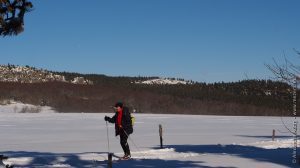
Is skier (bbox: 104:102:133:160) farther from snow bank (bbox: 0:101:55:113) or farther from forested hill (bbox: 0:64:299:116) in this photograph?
forested hill (bbox: 0:64:299:116)

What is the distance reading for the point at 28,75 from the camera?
371ft

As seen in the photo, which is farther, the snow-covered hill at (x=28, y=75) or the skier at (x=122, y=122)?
the snow-covered hill at (x=28, y=75)

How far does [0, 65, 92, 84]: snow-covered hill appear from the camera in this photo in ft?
361

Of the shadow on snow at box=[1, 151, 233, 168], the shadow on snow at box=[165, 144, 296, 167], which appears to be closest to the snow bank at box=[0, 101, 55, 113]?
the shadow on snow at box=[165, 144, 296, 167]

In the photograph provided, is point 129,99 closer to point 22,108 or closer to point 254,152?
point 22,108

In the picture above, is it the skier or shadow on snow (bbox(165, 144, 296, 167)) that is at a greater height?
the skier

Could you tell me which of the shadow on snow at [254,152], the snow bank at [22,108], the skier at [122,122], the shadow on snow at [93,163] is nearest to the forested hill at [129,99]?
the snow bank at [22,108]

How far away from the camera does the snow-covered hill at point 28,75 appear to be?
110062 millimetres

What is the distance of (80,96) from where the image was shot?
84.1 m

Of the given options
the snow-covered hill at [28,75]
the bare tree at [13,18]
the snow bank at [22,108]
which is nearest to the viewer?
the bare tree at [13,18]

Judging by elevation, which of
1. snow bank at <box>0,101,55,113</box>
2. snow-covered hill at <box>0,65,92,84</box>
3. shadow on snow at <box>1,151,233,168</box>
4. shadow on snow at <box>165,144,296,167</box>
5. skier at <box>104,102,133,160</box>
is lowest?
shadow on snow at <box>1,151,233,168</box>

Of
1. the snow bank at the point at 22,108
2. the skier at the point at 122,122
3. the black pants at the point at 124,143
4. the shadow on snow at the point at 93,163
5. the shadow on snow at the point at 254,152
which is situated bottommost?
the shadow on snow at the point at 93,163

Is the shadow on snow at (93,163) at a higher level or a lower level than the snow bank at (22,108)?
lower

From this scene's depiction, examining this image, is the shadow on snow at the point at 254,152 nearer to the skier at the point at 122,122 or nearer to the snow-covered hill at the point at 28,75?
the skier at the point at 122,122
